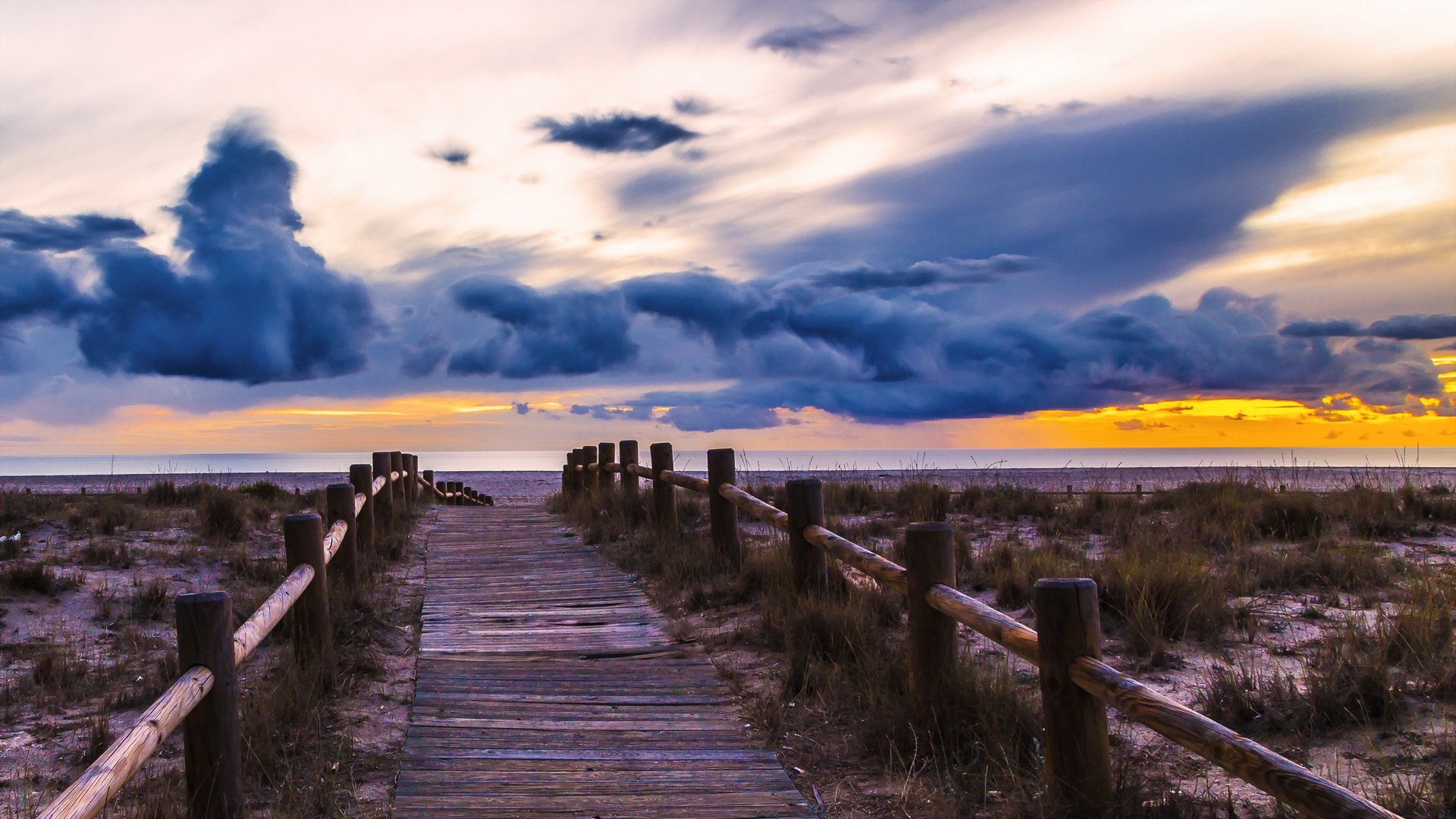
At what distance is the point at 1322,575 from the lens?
7215 millimetres

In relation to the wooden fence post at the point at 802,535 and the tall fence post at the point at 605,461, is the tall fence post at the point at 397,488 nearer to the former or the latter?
the tall fence post at the point at 605,461

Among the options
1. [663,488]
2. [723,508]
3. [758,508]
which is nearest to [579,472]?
[663,488]

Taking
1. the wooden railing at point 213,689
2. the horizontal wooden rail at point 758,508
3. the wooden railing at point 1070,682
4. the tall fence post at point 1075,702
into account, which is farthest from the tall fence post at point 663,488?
the tall fence post at point 1075,702

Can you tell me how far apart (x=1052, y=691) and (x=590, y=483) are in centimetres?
1246

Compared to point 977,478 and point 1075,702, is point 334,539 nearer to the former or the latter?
point 1075,702

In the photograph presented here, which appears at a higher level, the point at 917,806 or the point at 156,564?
the point at 156,564

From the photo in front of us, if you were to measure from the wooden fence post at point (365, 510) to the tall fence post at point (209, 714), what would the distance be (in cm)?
577

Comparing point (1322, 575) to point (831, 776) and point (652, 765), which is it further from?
point (652, 765)

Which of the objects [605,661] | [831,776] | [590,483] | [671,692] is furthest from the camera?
[590,483]

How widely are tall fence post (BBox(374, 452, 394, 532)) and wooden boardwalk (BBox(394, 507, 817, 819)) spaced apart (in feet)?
9.54

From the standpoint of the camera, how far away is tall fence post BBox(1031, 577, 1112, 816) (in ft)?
11.5

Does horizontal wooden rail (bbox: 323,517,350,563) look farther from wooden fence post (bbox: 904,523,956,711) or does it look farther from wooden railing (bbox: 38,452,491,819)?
wooden fence post (bbox: 904,523,956,711)

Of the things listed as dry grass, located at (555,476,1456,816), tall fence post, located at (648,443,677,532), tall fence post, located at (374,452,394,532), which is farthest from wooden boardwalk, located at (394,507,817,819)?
tall fence post, located at (374,452,394,532)

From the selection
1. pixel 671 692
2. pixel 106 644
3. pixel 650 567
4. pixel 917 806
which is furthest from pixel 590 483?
pixel 917 806
